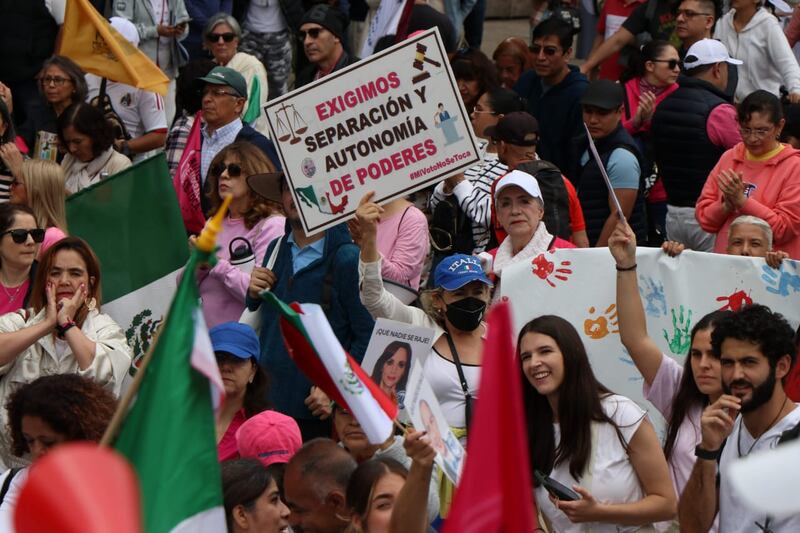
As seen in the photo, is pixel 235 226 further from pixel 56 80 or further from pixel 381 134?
pixel 56 80

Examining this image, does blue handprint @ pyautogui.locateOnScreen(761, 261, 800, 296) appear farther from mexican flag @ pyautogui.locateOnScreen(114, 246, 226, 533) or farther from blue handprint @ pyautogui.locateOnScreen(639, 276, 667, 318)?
mexican flag @ pyautogui.locateOnScreen(114, 246, 226, 533)

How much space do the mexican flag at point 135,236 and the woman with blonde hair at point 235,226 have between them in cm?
27

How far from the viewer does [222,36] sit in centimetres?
1177

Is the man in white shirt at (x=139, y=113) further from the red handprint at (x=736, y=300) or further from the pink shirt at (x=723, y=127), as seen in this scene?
the red handprint at (x=736, y=300)

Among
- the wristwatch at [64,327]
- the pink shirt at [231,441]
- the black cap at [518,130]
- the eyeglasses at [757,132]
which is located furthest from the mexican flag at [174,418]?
the eyeglasses at [757,132]

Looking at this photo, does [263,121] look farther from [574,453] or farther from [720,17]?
[574,453]

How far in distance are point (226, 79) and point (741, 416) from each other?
500 centimetres

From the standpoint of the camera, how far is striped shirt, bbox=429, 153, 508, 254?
8586 millimetres

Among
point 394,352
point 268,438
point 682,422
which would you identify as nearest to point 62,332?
point 268,438

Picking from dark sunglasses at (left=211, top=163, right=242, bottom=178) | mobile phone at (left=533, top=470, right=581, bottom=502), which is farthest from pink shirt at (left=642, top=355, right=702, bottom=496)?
dark sunglasses at (left=211, top=163, right=242, bottom=178)

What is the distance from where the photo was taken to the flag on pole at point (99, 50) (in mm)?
10680

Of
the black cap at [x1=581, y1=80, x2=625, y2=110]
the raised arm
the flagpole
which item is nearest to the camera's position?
the flagpole

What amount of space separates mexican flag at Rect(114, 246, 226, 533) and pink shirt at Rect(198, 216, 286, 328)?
4100 mm

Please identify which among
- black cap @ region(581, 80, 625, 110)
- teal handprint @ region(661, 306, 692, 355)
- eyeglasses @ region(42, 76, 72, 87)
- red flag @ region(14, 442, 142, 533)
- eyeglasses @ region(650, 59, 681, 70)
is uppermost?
eyeglasses @ region(42, 76, 72, 87)
